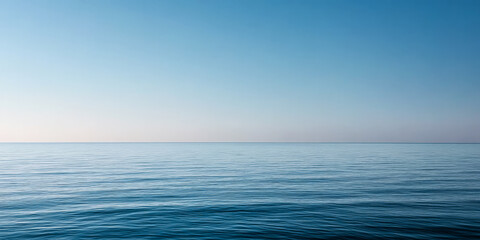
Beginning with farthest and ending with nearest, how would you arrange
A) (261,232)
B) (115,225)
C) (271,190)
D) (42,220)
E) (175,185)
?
(175,185), (271,190), (42,220), (115,225), (261,232)

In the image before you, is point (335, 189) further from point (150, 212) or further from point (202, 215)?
point (150, 212)

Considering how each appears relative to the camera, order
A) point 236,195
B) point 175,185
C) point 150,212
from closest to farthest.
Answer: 1. point 150,212
2. point 236,195
3. point 175,185

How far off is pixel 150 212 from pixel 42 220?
5891 mm

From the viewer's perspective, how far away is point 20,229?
17172 mm

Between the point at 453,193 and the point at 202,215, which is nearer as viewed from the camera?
the point at 202,215

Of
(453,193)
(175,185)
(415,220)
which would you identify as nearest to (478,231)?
(415,220)

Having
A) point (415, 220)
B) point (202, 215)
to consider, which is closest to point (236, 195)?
point (202, 215)

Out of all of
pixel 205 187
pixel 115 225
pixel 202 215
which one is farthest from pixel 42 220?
pixel 205 187

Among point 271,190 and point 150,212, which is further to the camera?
point 271,190

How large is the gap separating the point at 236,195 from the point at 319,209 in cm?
778

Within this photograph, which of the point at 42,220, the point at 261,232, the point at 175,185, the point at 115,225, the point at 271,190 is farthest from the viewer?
the point at 175,185

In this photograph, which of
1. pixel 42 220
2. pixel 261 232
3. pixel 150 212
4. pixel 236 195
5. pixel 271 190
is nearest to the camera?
pixel 261 232

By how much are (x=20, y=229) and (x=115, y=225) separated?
15.1 ft

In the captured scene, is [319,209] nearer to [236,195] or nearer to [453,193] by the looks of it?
[236,195]
